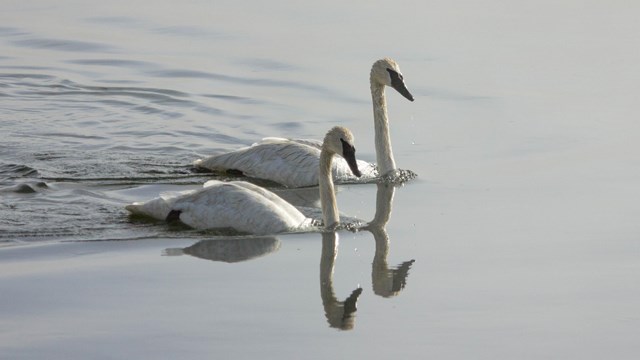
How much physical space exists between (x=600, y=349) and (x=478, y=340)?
0.78 m

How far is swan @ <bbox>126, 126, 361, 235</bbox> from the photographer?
12.0 metres

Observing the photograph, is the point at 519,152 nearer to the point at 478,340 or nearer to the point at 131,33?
the point at 478,340

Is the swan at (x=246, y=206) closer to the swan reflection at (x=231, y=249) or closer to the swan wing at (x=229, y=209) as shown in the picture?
the swan wing at (x=229, y=209)

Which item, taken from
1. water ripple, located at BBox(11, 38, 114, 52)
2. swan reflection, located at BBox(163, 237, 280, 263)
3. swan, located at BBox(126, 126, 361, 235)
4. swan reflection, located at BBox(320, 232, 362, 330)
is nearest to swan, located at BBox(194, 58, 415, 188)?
swan, located at BBox(126, 126, 361, 235)

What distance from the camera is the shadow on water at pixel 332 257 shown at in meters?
9.95

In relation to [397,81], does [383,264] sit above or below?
below

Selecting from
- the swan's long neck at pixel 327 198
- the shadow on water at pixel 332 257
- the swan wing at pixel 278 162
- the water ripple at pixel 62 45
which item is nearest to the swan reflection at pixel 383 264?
the shadow on water at pixel 332 257

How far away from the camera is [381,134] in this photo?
14.9 meters

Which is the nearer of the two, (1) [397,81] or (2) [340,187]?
(2) [340,187]

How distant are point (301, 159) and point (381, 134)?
0.96m

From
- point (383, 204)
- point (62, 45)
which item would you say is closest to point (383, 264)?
point (383, 204)

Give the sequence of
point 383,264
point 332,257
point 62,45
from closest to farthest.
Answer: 1. point 383,264
2. point 332,257
3. point 62,45

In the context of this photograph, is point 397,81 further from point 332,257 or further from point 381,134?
point 332,257

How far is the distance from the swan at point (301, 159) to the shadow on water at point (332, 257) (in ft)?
5.38
